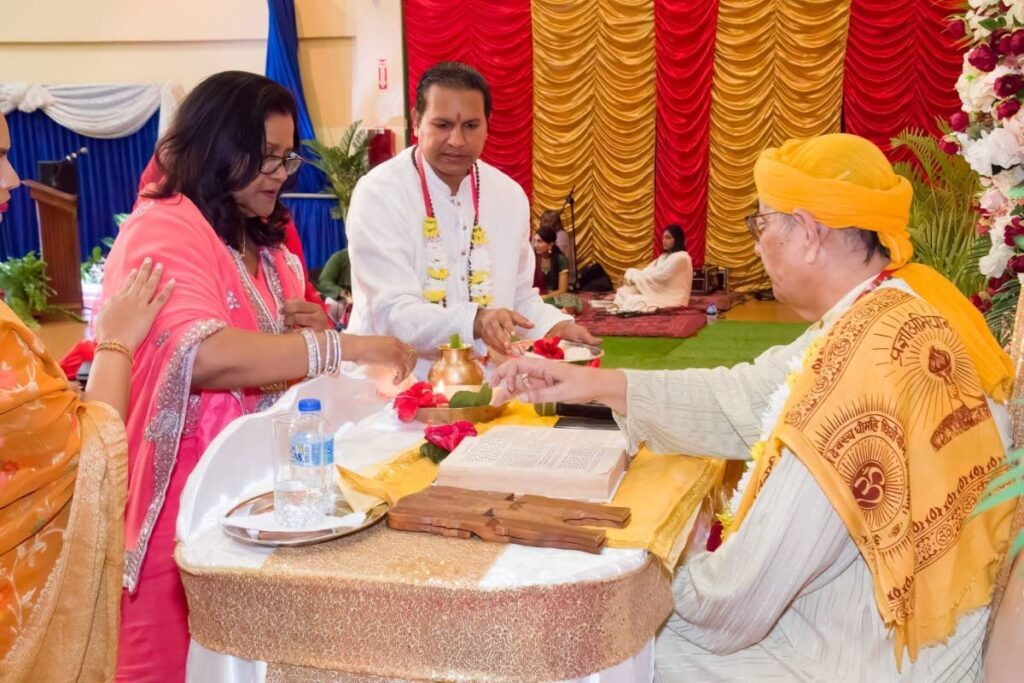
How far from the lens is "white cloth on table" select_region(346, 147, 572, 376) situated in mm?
3121

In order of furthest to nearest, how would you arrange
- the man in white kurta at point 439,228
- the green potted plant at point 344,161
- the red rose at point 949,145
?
the green potted plant at point 344,161
the red rose at point 949,145
the man in white kurta at point 439,228

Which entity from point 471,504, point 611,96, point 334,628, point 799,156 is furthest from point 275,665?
point 611,96

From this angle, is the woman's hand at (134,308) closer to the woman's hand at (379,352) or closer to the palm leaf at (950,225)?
the woman's hand at (379,352)

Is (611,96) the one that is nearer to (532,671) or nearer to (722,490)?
(722,490)

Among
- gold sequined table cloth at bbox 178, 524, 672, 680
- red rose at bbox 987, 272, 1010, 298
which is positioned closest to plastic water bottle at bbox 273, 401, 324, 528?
gold sequined table cloth at bbox 178, 524, 672, 680

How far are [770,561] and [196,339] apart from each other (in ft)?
4.39

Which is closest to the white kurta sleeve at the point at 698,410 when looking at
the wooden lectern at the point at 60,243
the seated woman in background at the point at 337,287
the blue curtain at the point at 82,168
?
the seated woman in background at the point at 337,287

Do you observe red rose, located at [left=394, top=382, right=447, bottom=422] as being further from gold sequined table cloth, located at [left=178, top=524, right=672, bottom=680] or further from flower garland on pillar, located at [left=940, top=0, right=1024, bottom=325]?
flower garland on pillar, located at [left=940, top=0, right=1024, bottom=325]

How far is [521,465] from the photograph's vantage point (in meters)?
1.85

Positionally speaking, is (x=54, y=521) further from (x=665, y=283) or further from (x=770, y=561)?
(x=665, y=283)

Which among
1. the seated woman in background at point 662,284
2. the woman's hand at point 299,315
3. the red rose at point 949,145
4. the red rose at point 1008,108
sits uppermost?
the red rose at point 1008,108

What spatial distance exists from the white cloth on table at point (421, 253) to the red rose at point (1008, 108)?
1697 millimetres

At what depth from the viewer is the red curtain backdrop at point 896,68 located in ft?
36.3

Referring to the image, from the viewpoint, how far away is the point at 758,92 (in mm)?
11875
